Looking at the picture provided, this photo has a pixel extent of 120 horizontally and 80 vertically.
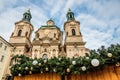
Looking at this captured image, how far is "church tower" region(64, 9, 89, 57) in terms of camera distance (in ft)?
94.9

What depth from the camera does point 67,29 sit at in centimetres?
3403

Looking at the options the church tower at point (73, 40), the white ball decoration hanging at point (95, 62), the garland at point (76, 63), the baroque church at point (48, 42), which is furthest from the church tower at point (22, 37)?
the white ball decoration hanging at point (95, 62)

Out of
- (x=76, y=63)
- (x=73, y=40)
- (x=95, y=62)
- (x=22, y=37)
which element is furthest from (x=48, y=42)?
(x=95, y=62)

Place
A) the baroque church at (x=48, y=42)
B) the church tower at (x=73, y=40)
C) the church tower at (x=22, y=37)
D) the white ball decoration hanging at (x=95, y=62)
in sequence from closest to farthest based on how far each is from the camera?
the white ball decoration hanging at (x=95, y=62) < the church tower at (x=73, y=40) < the baroque church at (x=48, y=42) < the church tower at (x=22, y=37)

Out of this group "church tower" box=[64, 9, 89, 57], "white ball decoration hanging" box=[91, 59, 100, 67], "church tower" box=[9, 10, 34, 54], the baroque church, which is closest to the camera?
"white ball decoration hanging" box=[91, 59, 100, 67]

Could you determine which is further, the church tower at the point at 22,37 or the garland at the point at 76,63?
the church tower at the point at 22,37

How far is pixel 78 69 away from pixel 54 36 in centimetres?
3080

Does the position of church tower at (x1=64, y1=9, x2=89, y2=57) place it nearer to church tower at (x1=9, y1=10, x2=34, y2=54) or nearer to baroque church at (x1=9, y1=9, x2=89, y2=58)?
baroque church at (x1=9, y1=9, x2=89, y2=58)

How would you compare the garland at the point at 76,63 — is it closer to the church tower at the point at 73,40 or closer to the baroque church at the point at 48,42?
the baroque church at the point at 48,42

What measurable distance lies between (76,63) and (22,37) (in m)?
28.8

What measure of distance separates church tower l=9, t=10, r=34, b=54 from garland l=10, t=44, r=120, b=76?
80.5 feet

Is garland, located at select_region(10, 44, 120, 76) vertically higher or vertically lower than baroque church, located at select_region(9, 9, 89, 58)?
lower

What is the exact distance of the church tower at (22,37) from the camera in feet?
98.3

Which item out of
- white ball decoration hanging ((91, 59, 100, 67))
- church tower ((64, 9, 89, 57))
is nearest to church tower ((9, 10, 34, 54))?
church tower ((64, 9, 89, 57))
